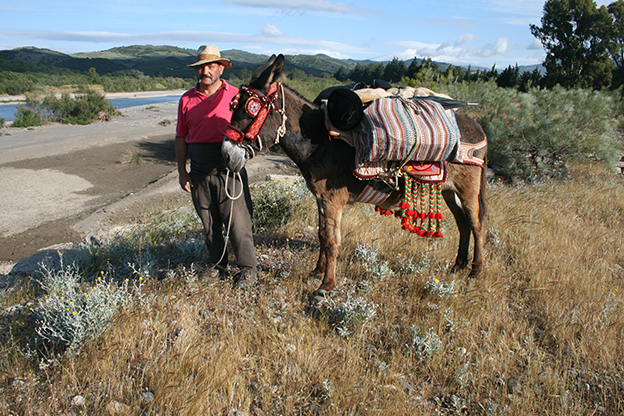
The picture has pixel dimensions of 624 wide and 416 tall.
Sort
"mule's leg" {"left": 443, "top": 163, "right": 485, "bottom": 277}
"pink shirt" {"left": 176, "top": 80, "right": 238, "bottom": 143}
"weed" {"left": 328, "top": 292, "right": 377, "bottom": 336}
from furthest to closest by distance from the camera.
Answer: "mule's leg" {"left": 443, "top": 163, "right": 485, "bottom": 277} → "pink shirt" {"left": 176, "top": 80, "right": 238, "bottom": 143} → "weed" {"left": 328, "top": 292, "right": 377, "bottom": 336}

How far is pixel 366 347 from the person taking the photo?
2.96 metres

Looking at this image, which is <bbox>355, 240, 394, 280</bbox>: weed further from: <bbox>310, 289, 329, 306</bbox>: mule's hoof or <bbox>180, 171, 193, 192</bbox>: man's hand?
<bbox>180, 171, 193, 192</bbox>: man's hand

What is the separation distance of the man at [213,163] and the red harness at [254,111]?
424 millimetres

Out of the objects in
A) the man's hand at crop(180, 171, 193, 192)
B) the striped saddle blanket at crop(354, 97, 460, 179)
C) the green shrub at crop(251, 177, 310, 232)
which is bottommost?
the green shrub at crop(251, 177, 310, 232)

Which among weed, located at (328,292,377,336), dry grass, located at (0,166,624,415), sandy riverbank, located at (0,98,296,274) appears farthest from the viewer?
sandy riverbank, located at (0,98,296,274)

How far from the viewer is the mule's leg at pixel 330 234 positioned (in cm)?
350

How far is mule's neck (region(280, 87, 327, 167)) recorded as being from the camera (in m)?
3.24

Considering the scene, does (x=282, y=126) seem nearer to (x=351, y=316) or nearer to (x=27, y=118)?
(x=351, y=316)

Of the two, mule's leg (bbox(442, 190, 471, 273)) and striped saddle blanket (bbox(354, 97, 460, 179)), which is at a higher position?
striped saddle blanket (bbox(354, 97, 460, 179))

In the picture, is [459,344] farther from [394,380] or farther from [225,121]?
[225,121]

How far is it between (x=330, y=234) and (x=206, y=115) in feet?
5.23

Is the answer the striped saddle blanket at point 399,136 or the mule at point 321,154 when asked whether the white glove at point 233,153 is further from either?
the striped saddle blanket at point 399,136

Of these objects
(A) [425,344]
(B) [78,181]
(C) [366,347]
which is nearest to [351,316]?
(C) [366,347]

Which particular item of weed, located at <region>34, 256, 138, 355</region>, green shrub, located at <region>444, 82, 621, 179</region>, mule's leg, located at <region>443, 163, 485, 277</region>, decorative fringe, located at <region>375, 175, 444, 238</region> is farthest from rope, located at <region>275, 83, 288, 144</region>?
green shrub, located at <region>444, 82, 621, 179</region>
